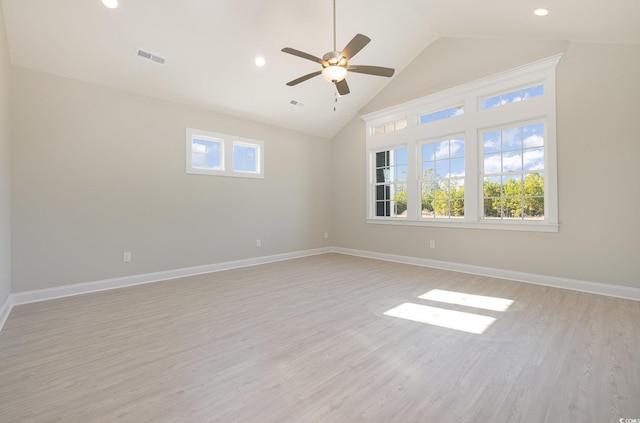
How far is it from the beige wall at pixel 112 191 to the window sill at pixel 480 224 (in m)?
2.62

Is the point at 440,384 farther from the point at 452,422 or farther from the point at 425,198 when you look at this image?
the point at 425,198

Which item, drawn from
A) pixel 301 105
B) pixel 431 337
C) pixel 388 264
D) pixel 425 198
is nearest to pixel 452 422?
pixel 431 337

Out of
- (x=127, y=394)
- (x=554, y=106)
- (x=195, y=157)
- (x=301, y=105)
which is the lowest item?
(x=127, y=394)

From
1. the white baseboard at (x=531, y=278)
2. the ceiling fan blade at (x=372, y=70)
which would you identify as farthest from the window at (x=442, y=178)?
the ceiling fan blade at (x=372, y=70)

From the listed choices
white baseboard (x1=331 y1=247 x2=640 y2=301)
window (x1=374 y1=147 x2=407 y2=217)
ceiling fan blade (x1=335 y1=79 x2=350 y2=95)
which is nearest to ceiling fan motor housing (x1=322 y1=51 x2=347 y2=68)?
ceiling fan blade (x1=335 y1=79 x2=350 y2=95)

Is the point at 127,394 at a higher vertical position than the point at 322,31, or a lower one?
lower

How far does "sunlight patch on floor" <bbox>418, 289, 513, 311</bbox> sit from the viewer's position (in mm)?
3232

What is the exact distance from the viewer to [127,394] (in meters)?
1.75

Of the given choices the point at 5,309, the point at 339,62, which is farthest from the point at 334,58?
the point at 5,309

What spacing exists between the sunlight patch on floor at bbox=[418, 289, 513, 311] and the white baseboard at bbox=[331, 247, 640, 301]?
1.12 metres

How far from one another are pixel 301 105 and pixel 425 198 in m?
3.04

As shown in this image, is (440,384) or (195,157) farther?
(195,157)

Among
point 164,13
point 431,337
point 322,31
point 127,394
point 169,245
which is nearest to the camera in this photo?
point 127,394

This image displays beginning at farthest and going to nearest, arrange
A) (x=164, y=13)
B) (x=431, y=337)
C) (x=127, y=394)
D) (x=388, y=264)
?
(x=388, y=264), (x=164, y=13), (x=431, y=337), (x=127, y=394)
